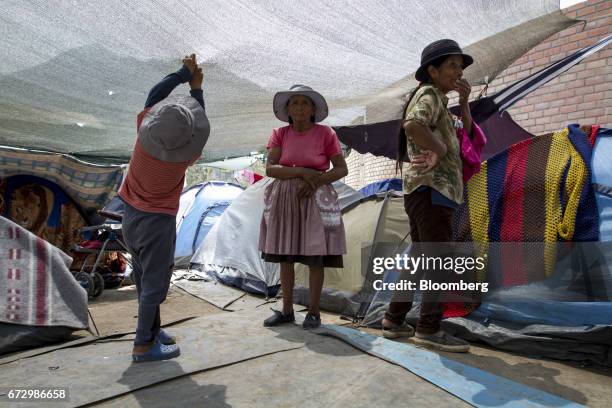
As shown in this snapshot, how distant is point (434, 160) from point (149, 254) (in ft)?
5.17

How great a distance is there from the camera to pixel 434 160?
218 centimetres

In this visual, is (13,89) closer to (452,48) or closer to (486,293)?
(452,48)

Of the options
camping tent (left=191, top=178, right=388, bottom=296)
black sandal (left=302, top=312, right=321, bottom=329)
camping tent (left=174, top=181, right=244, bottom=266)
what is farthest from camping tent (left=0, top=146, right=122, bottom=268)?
black sandal (left=302, top=312, right=321, bottom=329)

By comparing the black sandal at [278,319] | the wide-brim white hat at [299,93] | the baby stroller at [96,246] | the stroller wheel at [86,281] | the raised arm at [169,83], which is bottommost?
the black sandal at [278,319]

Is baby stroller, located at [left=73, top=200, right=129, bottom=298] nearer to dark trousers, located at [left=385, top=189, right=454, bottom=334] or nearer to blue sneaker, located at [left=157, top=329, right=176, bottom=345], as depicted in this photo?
blue sneaker, located at [left=157, top=329, right=176, bottom=345]

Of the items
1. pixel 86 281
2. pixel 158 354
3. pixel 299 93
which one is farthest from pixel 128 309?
pixel 299 93

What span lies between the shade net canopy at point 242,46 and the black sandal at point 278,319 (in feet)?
6.20

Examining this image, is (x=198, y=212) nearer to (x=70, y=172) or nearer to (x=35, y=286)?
(x=70, y=172)

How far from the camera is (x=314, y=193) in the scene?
2.62 meters

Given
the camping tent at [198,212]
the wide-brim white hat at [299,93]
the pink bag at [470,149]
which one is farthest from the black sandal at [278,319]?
the camping tent at [198,212]

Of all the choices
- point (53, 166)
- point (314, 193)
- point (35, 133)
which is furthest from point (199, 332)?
point (35, 133)

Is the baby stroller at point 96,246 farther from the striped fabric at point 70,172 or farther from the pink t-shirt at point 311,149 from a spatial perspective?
the pink t-shirt at point 311,149

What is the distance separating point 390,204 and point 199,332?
6.02ft

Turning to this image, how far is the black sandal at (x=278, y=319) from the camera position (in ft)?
8.95
